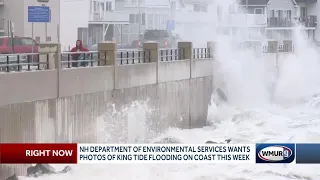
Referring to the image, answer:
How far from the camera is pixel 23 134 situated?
16.5 metres

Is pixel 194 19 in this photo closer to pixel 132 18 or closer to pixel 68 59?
pixel 132 18

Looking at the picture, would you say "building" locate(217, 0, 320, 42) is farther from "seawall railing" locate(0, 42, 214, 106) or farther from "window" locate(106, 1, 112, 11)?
"seawall railing" locate(0, 42, 214, 106)

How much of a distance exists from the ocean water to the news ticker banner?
1.45m

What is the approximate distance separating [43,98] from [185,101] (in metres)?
9.70

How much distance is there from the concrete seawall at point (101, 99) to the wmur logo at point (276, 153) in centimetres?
509

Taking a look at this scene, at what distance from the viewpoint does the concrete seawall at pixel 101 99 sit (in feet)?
53.9

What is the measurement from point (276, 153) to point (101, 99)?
6.43 meters

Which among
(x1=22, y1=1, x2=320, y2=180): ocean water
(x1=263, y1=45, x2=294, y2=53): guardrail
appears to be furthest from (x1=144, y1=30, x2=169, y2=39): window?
(x1=22, y1=1, x2=320, y2=180): ocean water

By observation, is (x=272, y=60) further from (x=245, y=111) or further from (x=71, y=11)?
(x=71, y=11)

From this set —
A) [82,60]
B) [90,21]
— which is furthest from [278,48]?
[82,60]

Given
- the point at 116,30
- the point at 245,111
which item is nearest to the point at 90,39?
the point at 116,30

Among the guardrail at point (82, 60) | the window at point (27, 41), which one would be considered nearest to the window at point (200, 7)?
the window at point (27, 41)

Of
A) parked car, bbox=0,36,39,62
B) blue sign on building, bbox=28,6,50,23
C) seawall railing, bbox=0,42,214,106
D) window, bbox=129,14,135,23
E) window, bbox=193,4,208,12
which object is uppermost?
window, bbox=193,4,208,12

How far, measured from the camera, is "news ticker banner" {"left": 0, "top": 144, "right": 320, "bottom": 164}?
48.5 ft
